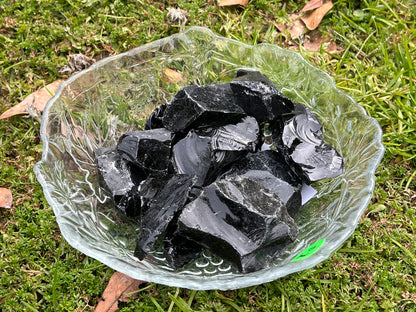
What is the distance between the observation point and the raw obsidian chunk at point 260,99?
1.90 meters

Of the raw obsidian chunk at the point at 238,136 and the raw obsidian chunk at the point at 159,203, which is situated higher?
the raw obsidian chunk at the point at 238,136

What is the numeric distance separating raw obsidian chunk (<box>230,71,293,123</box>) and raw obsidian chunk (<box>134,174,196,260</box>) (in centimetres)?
45

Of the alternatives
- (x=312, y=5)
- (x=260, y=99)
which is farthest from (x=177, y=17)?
(x=260, y=99)

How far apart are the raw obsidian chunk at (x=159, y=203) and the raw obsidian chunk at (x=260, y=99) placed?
1.47 ft

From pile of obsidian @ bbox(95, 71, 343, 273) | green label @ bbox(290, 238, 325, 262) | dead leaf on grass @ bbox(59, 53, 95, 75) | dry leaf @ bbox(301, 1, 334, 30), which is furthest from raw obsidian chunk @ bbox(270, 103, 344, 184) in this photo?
dead leaf on grass @ bbox(59, 53, 95, 75)

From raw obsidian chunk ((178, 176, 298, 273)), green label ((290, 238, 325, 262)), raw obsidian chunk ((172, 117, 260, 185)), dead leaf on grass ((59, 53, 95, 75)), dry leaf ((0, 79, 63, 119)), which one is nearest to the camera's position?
raw obsidian chunk ((178, 176, 298, 273))

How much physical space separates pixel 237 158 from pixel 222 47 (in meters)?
0.75

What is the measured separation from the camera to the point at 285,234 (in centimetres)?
163

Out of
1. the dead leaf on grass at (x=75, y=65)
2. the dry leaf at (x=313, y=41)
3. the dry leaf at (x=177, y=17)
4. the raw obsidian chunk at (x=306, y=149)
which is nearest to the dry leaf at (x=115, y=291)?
the raw obsidian chunk at (x=306, y=149)

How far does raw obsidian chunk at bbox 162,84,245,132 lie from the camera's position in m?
1.83

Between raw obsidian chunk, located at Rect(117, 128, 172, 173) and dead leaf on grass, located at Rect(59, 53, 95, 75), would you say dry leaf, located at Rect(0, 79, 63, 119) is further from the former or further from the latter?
raw obsidian chunk, located at Rect(117, 128, 172, 173)

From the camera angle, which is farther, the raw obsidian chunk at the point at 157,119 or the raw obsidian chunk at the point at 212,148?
the raw obsidian chunk at the point at 157,119

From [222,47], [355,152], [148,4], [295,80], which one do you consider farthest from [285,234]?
[148,4]

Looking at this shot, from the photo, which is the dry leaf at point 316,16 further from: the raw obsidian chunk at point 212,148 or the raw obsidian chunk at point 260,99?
the raw obsidian chunk at point 212,148
